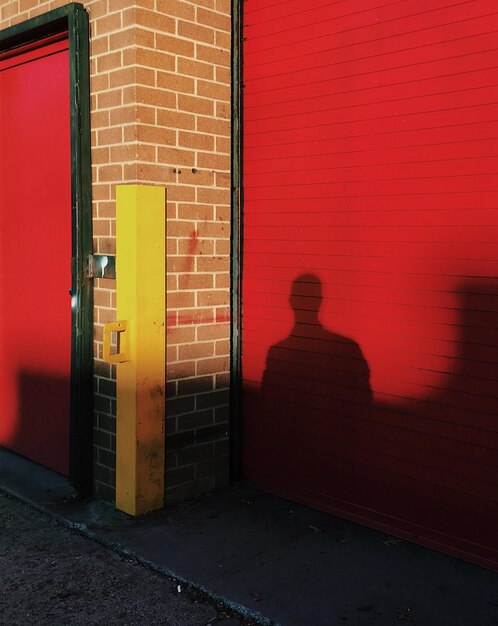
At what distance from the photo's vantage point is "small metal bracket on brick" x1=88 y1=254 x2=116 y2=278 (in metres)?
4.79

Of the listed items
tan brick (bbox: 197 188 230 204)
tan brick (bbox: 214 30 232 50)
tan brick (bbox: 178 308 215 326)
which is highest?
tan brick (bbox: 214 30 232 50)

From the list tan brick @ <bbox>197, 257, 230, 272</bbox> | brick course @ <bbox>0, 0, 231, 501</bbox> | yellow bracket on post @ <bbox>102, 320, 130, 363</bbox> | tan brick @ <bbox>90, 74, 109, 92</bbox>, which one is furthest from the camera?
tan brick @ <bbox>197, 257, 230, 272</bbox>

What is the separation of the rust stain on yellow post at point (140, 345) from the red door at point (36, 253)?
0.84 m

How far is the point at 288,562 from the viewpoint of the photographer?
4066mm

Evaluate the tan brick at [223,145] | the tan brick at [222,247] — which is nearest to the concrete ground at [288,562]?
the tan brick at [222,247]

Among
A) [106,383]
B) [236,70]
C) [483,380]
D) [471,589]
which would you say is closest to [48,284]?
[106,383]

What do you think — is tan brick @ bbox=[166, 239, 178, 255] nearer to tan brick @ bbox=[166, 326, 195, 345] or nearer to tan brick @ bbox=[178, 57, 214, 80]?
tan brick @ bbox=[166, 326, 195, 345]

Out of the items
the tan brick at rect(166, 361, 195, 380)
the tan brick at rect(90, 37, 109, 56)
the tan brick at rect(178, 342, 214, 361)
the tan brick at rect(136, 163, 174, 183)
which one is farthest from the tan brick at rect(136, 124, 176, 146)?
the tan brick at rect(166, 361, 195, 380)

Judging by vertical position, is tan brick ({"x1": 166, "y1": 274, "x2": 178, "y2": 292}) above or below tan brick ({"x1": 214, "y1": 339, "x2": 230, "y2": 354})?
above

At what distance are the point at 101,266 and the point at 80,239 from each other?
25cm

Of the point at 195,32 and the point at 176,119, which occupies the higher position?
the point at 195,32

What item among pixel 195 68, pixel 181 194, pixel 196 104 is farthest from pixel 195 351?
pixel 195 68

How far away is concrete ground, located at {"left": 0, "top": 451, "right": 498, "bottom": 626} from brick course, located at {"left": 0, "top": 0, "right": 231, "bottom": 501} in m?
0.33

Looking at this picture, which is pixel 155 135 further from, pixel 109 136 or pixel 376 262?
pixel 376 262
